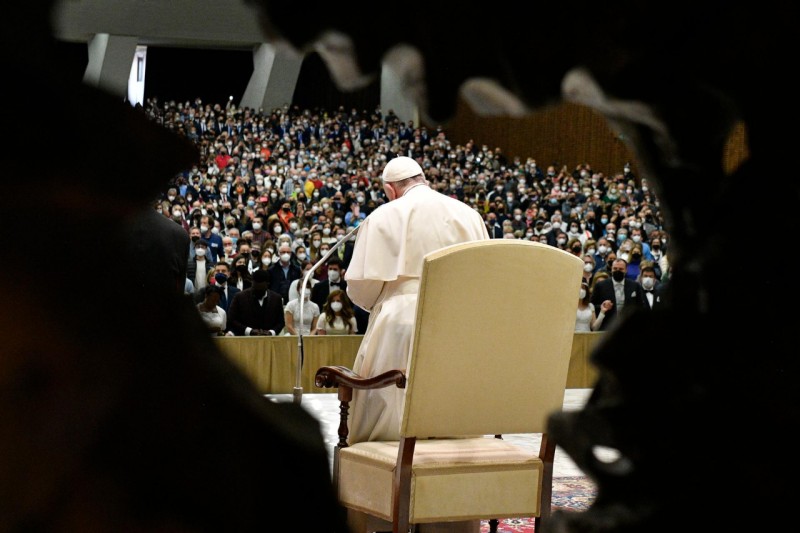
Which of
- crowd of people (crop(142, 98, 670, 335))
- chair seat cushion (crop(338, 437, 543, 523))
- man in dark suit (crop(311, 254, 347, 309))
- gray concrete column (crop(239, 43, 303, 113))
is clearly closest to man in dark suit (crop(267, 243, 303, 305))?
crowd of people (crop(142, 98, 670, 335))

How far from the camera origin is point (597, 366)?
0.24 meters

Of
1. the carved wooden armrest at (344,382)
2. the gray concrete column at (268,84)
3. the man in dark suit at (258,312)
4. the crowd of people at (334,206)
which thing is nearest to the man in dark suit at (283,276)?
the crowd of people at (334,206)

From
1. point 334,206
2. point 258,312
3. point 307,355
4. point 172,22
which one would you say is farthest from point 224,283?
point 172,22

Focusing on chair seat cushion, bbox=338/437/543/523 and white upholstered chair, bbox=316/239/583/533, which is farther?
chair seat cushion, bbox=338/437/543/523

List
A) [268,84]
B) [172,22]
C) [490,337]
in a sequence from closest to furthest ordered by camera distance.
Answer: [490,337] < [172,22] < [268,84]

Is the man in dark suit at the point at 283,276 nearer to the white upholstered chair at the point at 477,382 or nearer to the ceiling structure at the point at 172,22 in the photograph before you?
the white upholstered chair at the point at 477,382

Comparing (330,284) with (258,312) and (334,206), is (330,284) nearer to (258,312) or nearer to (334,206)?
(258,312)

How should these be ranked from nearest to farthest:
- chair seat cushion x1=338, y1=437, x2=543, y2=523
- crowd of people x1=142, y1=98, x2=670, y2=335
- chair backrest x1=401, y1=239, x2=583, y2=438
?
chair backrest x1=401, y1=239, x2=583, y2=438
chair seat cushion x1=338, y1=437, x2=543, y2=523
crowd of people x1=142, y1=98, x2=670, y2=335

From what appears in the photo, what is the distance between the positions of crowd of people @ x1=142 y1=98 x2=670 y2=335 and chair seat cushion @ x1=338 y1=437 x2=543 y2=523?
2.41 meters

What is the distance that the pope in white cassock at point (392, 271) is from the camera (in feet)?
11.2

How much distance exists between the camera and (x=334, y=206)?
14000 mm

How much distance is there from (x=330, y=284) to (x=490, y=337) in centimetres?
622

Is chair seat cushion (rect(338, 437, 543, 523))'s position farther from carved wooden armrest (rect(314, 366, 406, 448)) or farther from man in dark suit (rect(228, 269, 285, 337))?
man in dark suit (rect(228, 269, 285, 337))

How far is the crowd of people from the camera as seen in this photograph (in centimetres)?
826
